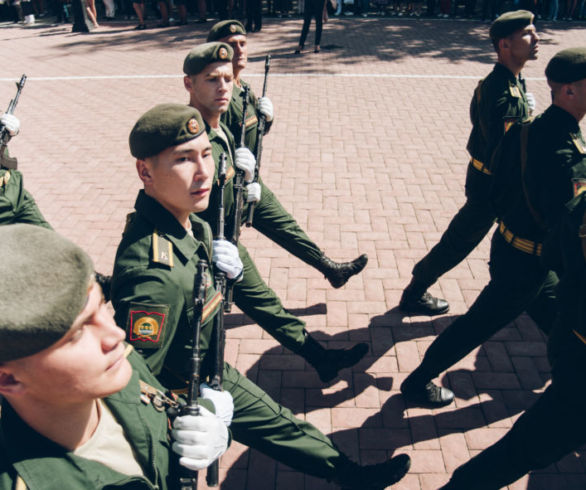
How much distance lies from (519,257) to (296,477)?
1811 millimetres

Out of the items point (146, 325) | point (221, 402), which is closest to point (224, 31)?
point (146, 325)

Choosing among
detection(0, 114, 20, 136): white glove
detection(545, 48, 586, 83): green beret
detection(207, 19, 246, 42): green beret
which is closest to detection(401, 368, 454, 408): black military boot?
detection(545, 48, 586, 83): green beret

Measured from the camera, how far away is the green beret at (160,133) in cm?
218

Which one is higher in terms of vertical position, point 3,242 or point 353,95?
point 3,242

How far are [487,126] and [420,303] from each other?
1432mm

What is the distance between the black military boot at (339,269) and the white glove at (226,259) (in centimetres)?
136

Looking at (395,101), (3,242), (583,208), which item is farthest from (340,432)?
(395,101)

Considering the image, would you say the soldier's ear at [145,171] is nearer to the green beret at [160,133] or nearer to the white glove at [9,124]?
the green beret at [160,133]

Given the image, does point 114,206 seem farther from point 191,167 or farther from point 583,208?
point 583,208

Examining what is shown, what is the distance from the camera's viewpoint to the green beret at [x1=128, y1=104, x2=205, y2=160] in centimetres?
218

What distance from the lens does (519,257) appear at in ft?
9.14

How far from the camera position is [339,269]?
4.04 m

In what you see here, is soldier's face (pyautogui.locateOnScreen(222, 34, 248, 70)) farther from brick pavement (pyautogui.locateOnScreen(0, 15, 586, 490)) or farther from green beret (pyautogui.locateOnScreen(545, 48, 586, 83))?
green beret (pyautogui.locateOnScreen(545, 48, 586, 83))

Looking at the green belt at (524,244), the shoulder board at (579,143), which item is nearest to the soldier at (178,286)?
the green belt at (524,244)
